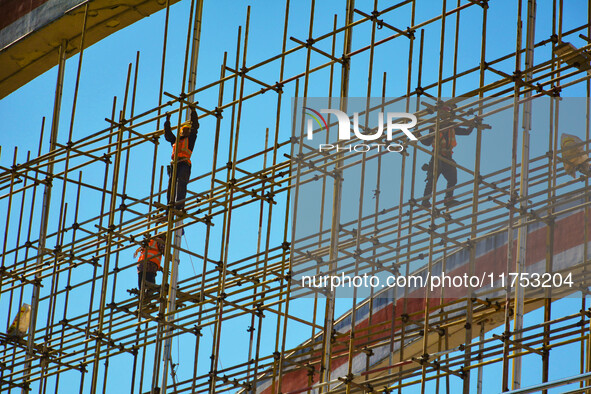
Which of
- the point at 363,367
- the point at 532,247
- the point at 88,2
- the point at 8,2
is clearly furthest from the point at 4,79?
the point at 532,247

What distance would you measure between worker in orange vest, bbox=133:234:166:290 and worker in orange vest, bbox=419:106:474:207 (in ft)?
13.7

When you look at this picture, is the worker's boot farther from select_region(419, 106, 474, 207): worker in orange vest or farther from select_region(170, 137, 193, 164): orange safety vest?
select_region(170, 137, 193, 164): orange safety vest

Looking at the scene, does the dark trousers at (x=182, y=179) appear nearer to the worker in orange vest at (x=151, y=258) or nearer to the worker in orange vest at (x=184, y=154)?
the worker in orange vest at (x=184, y=154)

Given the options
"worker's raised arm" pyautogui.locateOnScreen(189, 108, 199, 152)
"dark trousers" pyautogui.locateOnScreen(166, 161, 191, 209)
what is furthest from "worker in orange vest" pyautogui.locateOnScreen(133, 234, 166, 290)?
"worker's raised arm" pyautogui.locateOnScreen(189, 108, 199, 152)

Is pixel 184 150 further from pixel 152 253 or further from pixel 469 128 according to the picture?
pixel 469 128

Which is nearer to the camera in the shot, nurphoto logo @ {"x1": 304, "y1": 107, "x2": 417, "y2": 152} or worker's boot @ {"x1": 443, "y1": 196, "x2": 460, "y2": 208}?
worker's boot @ {"x1": 443, "y1": 196, "x2": 460, "y2": 208}

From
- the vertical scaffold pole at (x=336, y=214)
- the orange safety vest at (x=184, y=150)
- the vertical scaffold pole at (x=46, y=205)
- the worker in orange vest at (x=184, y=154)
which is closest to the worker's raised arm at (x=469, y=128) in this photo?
the vertical scaffold pole at (x=336, y=214)

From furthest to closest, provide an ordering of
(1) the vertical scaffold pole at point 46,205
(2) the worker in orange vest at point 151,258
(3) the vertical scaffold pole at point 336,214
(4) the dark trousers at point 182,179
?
(1) the vertical scaffold pole at point 46,205, (2) the worker in orange vest at point 151,258, (4) the dark trousers at point 182,179, (3) the vertical scaffold pole at point 336,214

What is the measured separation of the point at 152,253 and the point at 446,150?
16.9 ft

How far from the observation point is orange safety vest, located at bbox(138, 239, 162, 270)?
19.2 meters

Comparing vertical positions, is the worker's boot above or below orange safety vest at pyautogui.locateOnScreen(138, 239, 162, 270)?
below

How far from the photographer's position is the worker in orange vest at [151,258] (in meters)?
19.5

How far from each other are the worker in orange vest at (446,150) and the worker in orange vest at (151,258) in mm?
4183

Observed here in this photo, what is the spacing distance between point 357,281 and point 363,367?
367 cm
